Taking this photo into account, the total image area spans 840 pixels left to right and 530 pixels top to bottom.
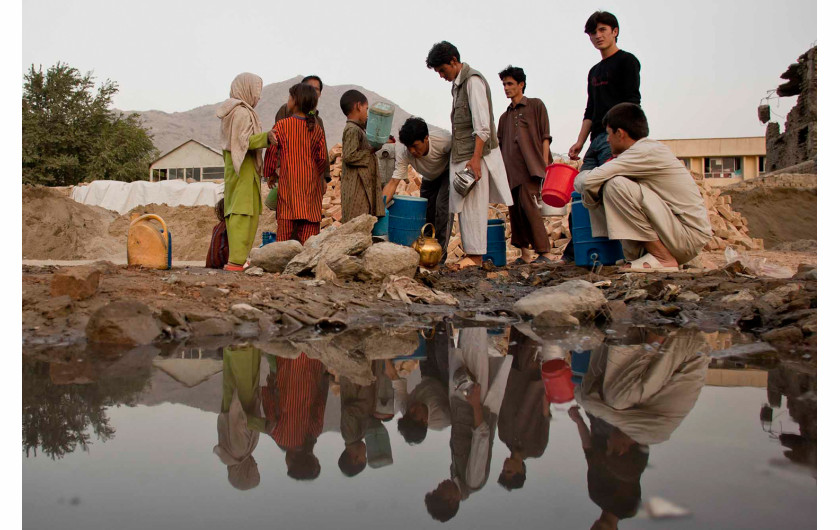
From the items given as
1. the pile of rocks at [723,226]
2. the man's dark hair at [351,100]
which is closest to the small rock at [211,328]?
the man's dark hair at [351,100]

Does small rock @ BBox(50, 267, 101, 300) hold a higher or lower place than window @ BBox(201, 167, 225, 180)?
lower

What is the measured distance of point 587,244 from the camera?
214 inches

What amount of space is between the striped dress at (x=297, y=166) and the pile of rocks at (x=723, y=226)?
710 cm

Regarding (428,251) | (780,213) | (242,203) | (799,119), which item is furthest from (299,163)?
(799,119)

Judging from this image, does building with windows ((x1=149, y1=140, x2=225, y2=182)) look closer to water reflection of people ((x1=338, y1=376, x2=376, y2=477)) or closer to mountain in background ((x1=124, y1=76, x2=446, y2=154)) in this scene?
mountain in background ((x1=124, y1=76, x2=446, y2=154))

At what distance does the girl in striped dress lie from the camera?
559 centimetres

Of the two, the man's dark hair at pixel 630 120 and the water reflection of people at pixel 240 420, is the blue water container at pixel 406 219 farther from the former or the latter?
the water reflection of people at pixel 240 420

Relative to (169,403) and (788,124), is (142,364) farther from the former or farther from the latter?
(788,124)

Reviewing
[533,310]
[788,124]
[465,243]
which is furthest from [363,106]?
[788,124]

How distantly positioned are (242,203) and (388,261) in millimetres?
1698

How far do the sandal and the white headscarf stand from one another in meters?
3.44

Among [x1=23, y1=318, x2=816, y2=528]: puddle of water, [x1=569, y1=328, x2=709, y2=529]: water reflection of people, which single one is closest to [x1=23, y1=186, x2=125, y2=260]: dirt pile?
[x1=23, y1=318, x2=816, y2=528]: puddle of water

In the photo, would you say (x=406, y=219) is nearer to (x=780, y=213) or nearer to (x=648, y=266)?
(x=648, y=266)

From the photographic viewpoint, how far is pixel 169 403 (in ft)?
6.00
